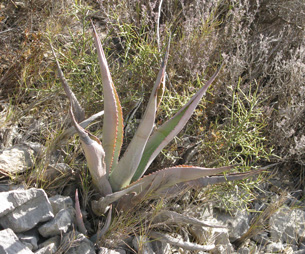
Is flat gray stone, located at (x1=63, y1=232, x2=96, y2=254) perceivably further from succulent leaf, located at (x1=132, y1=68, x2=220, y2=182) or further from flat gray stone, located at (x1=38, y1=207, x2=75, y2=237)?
succulent leaf, located at (x1=132, y1=68, x2=220, y2=182)

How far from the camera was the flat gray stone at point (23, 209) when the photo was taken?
1.87 metres

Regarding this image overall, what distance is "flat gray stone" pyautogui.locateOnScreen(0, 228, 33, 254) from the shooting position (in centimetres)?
170

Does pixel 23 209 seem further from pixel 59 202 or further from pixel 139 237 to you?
pixel 139 237

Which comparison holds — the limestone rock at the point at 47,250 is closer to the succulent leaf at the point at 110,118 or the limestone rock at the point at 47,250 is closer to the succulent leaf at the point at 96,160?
the succulent leaf at the point at 96,160

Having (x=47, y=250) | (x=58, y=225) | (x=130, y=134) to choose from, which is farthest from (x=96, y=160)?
(x=130, y=134)

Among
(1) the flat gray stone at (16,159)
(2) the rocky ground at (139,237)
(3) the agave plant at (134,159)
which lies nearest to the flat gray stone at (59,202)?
(2) the rocky ground at (139,237)

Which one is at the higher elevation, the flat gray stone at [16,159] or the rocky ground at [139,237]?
the flat gray stone at [16,159]

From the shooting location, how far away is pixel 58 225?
1.96m

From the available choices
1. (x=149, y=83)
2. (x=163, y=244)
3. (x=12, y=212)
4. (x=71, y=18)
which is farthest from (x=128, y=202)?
(x=71, y=18)

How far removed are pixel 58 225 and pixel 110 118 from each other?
641 mm

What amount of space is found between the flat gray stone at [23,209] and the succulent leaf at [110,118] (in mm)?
437

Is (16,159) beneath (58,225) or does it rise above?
above

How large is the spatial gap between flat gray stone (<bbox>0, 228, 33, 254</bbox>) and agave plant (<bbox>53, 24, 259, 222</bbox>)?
493 mm

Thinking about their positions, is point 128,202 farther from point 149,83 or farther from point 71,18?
point 71,18
